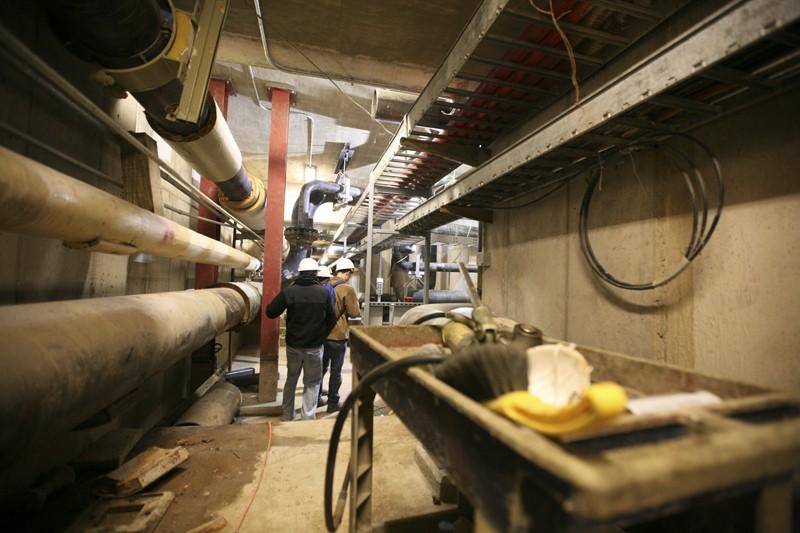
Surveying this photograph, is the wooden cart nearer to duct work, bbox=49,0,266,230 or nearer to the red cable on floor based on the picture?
the red cable on floor

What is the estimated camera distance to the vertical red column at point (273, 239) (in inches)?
141

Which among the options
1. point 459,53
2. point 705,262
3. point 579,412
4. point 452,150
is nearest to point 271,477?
point 579,412

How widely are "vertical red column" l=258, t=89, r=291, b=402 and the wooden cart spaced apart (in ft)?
10.4

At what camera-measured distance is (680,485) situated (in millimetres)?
369

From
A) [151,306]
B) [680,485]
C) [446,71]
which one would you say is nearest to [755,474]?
[680,485]

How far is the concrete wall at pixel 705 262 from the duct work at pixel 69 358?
6.69ft

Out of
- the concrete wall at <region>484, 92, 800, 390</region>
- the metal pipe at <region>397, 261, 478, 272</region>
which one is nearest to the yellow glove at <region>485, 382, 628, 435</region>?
the concrete wall at <region>484, 92, 800, 390</region>

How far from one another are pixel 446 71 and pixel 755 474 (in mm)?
1758

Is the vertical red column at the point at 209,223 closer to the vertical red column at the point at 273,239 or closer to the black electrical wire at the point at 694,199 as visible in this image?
the vertical red column at the point at 273,239

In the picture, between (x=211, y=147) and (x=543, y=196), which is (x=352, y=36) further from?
(x=543, y=196)

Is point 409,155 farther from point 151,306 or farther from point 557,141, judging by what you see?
point 151,306

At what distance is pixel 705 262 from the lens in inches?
46.9

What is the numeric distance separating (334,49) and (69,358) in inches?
106

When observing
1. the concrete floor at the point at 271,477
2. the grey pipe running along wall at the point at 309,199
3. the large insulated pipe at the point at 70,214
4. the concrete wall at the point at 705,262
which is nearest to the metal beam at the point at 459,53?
the concrete wall at the point at 705,262
